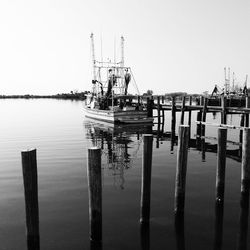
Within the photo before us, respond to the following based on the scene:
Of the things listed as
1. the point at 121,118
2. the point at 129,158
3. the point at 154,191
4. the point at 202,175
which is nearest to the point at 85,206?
the point at 154,191

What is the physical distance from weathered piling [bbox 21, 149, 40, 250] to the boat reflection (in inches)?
220

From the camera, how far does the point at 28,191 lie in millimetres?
6875

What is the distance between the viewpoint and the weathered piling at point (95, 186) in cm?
713

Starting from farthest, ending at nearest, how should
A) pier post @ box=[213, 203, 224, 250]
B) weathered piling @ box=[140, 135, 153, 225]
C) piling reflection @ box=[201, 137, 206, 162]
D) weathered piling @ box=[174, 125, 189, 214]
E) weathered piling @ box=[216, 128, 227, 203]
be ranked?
1. piling reflection @ box=[201, 137, 206, 162]
2. weathered piling @ box=[216, 128, 227, 203]
3. weathered piling @ box=[174, 125, 189, 214]
4. weathered piling @ box=[140, 135, 153, 225]
5. pier post @ box=[213, 203, 224, 250]

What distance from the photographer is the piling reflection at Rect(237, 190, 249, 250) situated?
7869 millimetres

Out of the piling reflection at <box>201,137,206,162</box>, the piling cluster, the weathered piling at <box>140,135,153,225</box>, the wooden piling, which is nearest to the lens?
the piling cluster

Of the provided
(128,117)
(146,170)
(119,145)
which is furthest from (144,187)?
(128,117)

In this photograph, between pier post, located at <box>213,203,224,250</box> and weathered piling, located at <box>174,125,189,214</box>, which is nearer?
pier post, located at <box>213,203,224,250</box>

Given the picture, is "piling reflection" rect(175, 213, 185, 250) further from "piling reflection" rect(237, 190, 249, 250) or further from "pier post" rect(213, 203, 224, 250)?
"piling reflection" rect(237, 190, 249, 250)

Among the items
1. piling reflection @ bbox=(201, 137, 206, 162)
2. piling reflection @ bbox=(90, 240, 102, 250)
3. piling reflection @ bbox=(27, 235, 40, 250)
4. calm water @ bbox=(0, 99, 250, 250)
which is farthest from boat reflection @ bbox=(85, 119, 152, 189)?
piling reflection @ bbox=(27, 235, 40, 250)

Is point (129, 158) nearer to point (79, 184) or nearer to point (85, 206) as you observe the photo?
point (79, 184)

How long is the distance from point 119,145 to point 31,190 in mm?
15888

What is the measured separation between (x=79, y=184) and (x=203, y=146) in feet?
38.6

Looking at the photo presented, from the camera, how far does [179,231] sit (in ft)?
27.8
